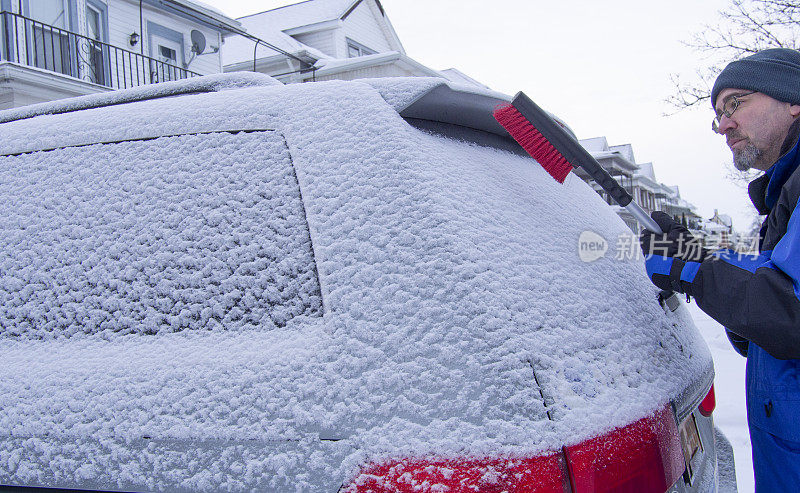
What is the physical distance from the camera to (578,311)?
1.12m

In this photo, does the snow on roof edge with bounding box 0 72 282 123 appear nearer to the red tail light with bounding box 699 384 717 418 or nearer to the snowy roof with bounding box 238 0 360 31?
the red tail light with bounding box 699 384 717 418

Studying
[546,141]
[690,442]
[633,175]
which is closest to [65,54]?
[546,141]

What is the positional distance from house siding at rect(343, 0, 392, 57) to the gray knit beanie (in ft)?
61.7

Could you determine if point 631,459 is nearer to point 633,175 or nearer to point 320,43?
point 320,43

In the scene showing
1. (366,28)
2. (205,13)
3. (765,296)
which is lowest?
(765,296)

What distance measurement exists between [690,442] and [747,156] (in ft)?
2.93

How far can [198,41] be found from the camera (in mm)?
13734

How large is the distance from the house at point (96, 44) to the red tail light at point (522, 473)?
10.9m

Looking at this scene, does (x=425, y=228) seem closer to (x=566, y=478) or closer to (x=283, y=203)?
(x=283, y=203)

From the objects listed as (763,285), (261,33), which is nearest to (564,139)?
(763,285)

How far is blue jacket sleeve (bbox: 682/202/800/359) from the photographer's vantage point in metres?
1.28

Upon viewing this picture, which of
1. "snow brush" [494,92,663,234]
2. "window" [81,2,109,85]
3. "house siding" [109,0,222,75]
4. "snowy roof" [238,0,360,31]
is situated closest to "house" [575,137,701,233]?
"snowy roof" [238,0,360,31]

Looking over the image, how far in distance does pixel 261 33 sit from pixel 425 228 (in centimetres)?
1963

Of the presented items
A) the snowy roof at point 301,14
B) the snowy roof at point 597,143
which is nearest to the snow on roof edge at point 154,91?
the snowy roof at point 301,14
